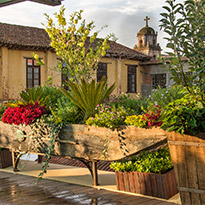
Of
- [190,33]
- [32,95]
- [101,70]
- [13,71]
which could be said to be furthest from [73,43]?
[101,70]

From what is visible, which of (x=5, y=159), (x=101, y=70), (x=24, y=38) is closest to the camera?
(x=5, y=159)

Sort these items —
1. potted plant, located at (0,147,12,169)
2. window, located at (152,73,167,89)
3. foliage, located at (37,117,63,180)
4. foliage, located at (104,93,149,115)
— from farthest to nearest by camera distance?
window, located at (152,73,167,89) → potted plant, located at (0,147,12,169) → foliage, located at (104,93,149,115) → foliage, located at (37,117,63,180)

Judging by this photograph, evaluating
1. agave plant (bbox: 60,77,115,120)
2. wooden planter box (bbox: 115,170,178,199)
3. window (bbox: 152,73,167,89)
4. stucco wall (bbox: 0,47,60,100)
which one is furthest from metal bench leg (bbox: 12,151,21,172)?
window (bbox: 152,73,167,89)

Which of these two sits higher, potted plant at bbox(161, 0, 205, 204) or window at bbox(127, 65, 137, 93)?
window at bbox(127, 65, 137, 93)

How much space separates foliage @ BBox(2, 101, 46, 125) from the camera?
548 cm

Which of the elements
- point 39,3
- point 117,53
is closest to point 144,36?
point 117,53

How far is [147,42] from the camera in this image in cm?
2455

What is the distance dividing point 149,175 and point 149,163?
0.54 feet

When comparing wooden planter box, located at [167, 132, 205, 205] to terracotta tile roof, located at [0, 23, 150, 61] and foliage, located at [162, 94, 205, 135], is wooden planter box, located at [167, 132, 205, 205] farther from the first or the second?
terracotta tile roof, located at [0, 23, 150, 61]

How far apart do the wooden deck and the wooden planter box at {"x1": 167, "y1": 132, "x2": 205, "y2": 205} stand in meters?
0.52

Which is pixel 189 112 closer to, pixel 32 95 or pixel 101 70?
pixel 32 95

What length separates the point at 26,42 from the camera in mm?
15867

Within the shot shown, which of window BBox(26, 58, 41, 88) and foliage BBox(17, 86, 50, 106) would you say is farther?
window BBox(26, 58, 41, 88)

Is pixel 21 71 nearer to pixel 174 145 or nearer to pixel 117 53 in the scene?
pixel 117 53
